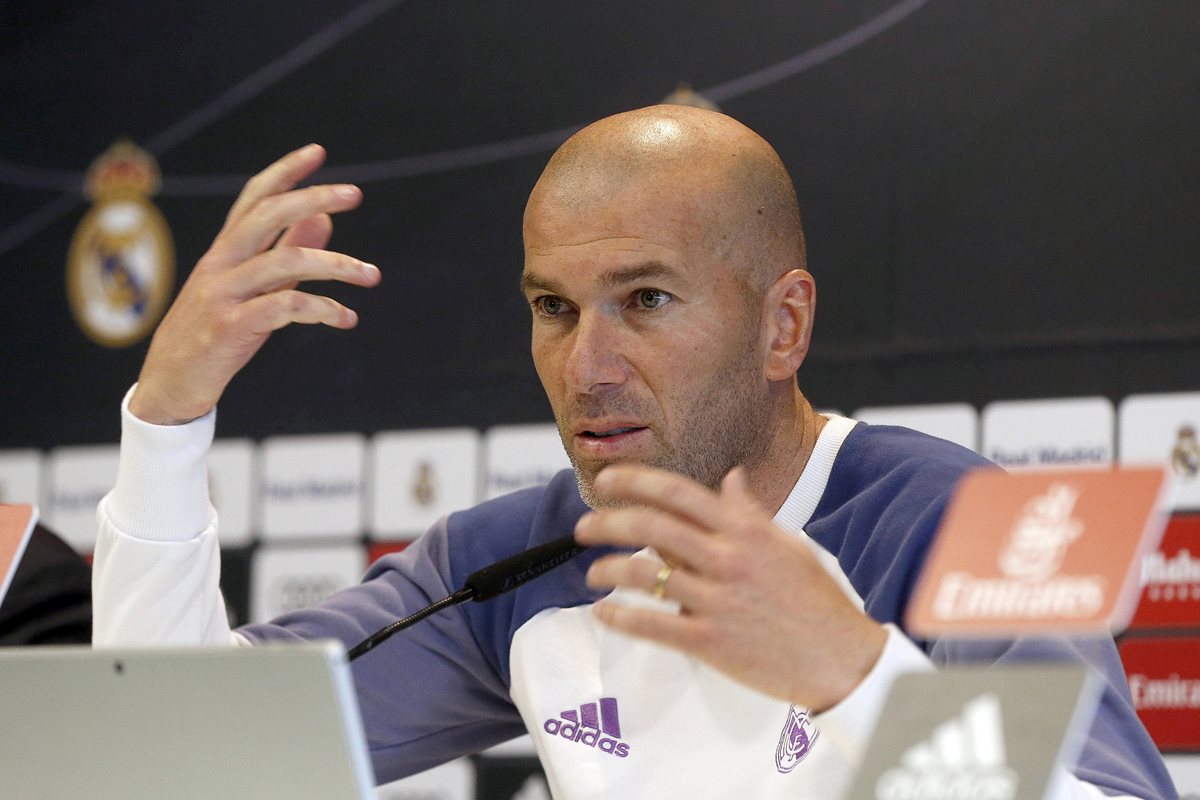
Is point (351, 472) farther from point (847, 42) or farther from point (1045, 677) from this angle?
point (1045, 677)

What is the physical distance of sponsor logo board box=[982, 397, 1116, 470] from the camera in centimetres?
238

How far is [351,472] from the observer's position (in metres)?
2.92

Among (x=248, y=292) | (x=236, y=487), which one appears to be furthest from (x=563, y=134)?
(x=248, y=292)

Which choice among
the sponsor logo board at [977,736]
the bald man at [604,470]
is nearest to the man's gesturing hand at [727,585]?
the sponsor logo board at [977,736]

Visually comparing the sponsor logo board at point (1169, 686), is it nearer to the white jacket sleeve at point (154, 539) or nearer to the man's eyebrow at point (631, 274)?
the man's eyebrow at point (631, 274)

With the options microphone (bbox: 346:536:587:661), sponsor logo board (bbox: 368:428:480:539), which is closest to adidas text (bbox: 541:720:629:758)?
microphone (bbox: 346:536:587:661)

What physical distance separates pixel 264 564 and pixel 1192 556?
1687 mm

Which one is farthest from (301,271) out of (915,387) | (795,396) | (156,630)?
(915,387)

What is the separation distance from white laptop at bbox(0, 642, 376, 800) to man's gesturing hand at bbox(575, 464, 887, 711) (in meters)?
0.18

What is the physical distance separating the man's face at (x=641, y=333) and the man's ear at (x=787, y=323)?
0.17ft

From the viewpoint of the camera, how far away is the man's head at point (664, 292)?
1577 mm

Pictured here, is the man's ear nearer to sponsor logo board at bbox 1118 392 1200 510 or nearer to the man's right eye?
→ the man's right eye

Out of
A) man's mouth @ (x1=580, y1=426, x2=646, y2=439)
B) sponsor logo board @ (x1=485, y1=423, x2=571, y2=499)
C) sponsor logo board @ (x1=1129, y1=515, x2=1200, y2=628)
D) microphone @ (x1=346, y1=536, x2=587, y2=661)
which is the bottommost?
sponsor logo board @ (x1=1129, y1=515, x2=1200, y2=628)

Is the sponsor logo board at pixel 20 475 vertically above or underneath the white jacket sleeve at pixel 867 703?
underneath
